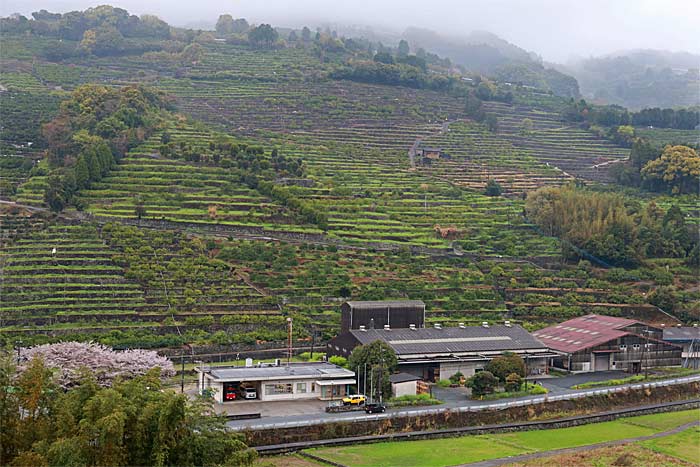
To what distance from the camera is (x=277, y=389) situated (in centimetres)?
3709

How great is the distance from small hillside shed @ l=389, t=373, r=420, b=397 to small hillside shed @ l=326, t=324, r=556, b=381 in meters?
2.05

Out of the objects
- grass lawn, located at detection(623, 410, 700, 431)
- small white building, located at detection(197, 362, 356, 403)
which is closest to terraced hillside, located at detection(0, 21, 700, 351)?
small white building, located at detection(197, 362, 356, 403)

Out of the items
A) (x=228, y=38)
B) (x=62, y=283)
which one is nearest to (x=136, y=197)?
(x=62, y=283)

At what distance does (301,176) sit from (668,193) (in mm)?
29322

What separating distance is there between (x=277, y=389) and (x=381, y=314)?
989 centimetres

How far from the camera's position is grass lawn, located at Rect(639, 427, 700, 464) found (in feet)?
105

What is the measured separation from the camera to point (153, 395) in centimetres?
2342

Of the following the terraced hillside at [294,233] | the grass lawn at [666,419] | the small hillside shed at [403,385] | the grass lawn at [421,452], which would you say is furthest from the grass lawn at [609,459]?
the terraced hillside at [294,233]

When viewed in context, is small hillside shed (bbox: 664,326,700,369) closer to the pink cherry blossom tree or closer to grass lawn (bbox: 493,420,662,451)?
grass lawn (bbox: 493,420,662,451)

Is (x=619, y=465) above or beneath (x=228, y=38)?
beneath

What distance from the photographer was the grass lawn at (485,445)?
100 ft

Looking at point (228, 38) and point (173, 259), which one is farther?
point (228, 38)

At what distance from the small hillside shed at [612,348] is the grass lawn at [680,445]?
31.4ft

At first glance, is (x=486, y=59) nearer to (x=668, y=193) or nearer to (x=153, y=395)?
(x=668, y=193)
